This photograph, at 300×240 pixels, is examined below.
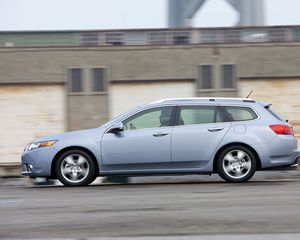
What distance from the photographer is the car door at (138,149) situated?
424 inches

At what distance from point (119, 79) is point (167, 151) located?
9588mm

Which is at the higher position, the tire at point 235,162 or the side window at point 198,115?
the side window at point 198,115

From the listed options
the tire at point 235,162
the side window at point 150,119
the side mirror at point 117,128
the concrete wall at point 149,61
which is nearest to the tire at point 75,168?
the side mirror at point 117,128

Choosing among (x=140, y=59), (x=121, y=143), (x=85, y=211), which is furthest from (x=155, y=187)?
(x=140, y=59)

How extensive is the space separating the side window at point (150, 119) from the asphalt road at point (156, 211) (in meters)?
1.02

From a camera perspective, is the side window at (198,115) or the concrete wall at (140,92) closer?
the side window at (198,115)

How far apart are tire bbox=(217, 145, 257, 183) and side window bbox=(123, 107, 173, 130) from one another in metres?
1.10

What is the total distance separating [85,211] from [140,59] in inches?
496

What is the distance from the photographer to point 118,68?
2011 centimetres

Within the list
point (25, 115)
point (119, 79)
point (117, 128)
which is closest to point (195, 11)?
point (119, 79)

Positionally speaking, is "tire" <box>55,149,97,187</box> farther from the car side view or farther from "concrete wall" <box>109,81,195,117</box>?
"concrete wall" <box>109,81,195,117</box>

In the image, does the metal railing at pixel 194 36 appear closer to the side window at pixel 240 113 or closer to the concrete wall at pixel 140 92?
the concrete wall at pixel 140 92

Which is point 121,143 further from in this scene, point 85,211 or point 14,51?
point 14,51

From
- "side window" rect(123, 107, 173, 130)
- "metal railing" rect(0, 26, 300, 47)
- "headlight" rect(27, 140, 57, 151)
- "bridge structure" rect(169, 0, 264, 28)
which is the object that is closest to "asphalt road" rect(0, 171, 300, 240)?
"headlight" rect(27, 140, 57, 151)
